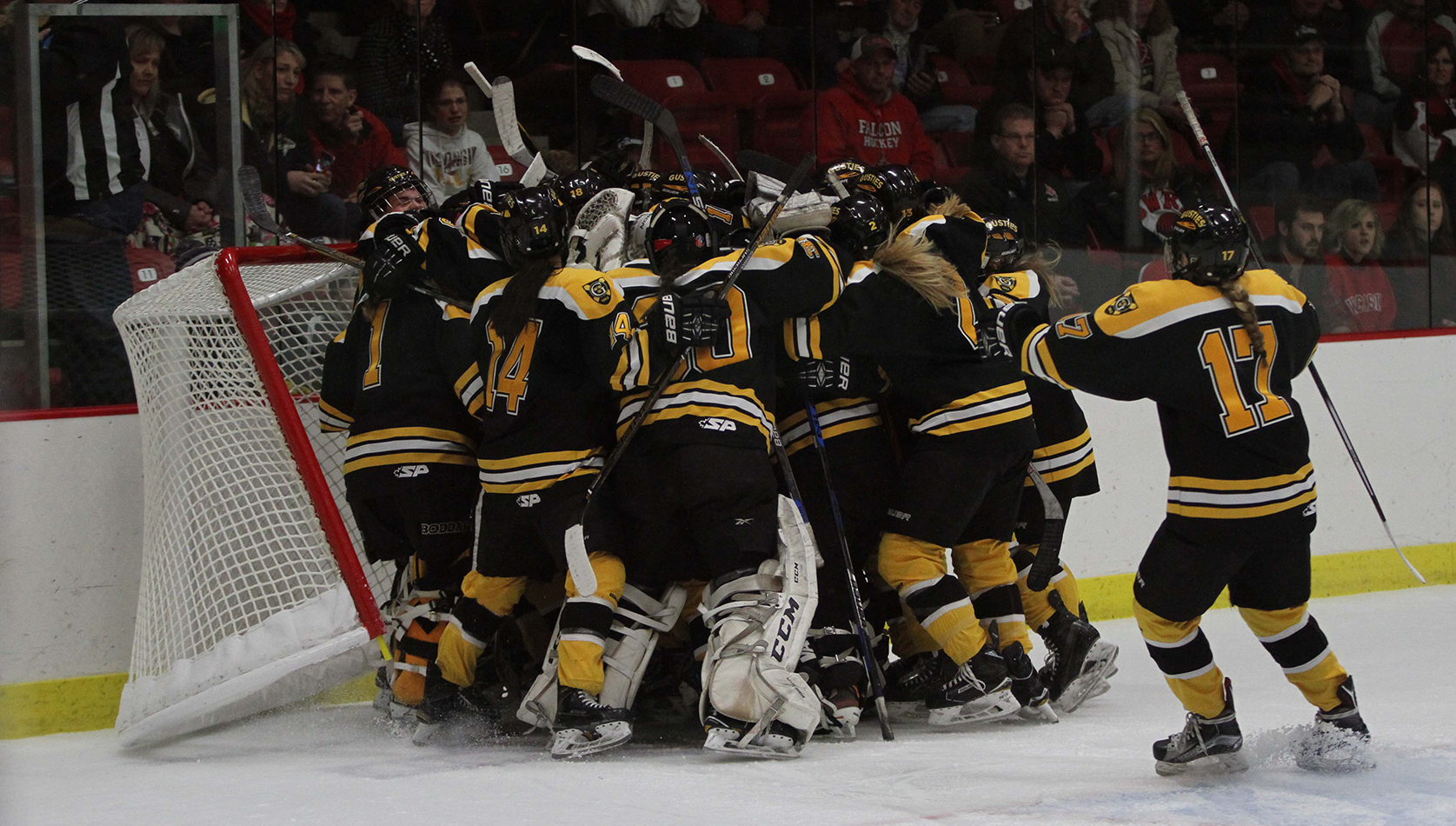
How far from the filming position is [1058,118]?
6.06 metres

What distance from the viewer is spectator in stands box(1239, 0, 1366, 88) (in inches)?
252

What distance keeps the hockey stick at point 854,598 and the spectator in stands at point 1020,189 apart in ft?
9.18

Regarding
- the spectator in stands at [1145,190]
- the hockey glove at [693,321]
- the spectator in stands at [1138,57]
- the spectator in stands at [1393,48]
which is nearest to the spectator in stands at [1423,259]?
the spectator in stands at [1393,48]

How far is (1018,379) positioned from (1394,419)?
2.31m

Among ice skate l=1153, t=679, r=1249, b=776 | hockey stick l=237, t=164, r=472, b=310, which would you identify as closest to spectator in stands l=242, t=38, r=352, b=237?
hockey stick l=237, t=164, r=472, b=310

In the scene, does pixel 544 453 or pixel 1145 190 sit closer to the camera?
pixel 544 453

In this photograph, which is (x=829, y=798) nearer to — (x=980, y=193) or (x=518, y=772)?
(x=518, y=772)

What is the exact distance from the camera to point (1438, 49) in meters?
6.49

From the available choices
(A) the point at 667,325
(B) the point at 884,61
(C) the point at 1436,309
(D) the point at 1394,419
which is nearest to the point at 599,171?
(A) the point at 667,325

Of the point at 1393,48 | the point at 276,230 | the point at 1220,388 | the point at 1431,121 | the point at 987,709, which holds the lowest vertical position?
the point at 987,709

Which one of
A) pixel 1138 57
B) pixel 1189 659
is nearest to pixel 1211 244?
pixel 1189 659

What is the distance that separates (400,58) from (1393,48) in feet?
13.4

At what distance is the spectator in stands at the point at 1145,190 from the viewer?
6016 mm

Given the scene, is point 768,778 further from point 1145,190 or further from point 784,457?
point 1145,190
